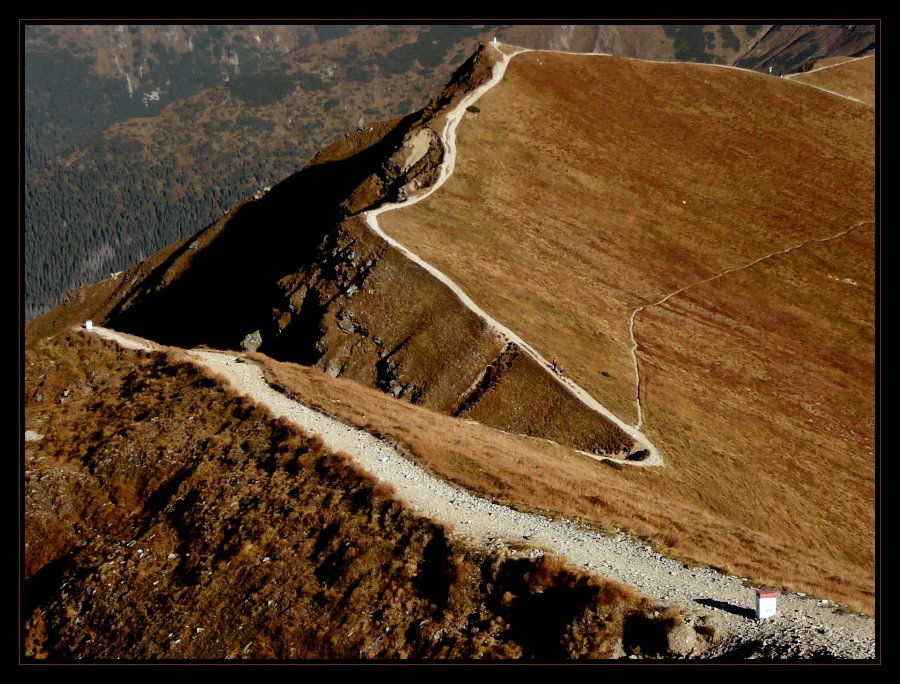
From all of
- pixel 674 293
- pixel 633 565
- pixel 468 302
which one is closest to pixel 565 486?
pixel 633 565

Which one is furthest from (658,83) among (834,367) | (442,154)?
(834,367)

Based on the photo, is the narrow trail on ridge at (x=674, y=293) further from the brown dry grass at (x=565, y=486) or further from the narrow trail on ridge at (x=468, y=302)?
the brown dry grass at (x=565, y=486)

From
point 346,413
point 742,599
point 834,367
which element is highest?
point 742,599

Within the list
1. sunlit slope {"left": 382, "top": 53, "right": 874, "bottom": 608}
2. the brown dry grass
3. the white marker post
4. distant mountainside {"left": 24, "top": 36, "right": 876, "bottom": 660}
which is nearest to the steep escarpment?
distant mountainside {"left": 24, "top": 36, "right": 876, "bottom": 660}

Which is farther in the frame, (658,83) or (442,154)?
(658,83)

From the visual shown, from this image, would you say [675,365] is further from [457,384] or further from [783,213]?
[783,213]

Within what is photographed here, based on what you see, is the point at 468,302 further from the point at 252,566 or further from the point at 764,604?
the point at 764,604

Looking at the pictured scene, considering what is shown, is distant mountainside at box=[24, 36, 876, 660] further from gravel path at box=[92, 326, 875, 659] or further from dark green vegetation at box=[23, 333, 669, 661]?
gravel path at box=[92, 326, 875, 659]
